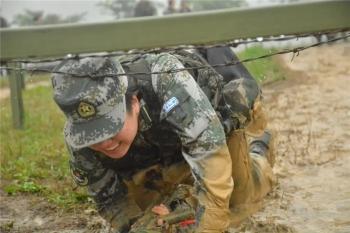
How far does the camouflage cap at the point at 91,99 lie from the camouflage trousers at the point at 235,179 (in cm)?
77

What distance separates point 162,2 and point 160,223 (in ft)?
41.7

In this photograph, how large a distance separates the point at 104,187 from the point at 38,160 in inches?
80.6

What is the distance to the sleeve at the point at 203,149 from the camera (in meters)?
2.55

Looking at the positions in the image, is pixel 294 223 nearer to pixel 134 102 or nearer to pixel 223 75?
pixel 223 75

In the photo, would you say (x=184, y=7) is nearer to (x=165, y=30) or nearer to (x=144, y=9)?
(x=144, y=9)

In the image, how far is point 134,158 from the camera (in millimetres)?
3244

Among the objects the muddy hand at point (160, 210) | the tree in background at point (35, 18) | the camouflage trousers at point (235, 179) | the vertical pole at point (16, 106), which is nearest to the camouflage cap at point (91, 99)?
the muddy hand at point (160, 210)

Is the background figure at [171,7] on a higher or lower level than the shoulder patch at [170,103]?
higher

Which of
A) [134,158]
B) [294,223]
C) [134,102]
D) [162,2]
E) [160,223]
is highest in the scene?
[162,2]

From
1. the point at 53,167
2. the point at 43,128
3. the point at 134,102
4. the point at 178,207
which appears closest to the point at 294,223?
the point at 178,207

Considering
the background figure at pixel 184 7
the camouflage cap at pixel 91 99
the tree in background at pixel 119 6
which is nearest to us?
the camouflage cap at pixel 91 99

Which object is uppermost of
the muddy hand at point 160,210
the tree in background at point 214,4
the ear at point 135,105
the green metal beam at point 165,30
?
the tree in background at point 214,4

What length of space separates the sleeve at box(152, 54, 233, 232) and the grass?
1.26 metres

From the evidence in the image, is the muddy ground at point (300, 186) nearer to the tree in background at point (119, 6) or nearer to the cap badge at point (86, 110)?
the cap badge at point (86, 110)
